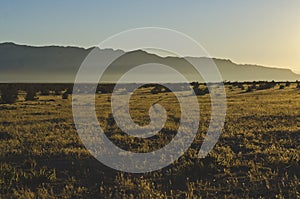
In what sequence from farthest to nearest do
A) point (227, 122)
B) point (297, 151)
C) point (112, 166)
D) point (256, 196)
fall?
point (227, 122) → point (297, 151) → point (112, 166) → point (256, 196)

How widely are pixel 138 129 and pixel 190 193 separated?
922cm

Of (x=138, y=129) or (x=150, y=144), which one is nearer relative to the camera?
(x=150, y=144)

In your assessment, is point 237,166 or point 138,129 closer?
point 237,166

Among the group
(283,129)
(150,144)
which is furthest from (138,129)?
(283,129)

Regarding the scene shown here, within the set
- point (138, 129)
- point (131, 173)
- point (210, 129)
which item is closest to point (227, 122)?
point (210, 129)

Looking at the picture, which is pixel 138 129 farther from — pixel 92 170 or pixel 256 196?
pixel 256 196

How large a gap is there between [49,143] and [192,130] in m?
6.01

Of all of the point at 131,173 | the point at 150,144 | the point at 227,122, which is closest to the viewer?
the point at 131,173

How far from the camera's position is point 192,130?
1672 cm

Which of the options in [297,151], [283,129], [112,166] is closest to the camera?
[112,166]

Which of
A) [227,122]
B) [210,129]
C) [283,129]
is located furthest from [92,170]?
[227,122]

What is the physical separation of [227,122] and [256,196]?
1119 cm

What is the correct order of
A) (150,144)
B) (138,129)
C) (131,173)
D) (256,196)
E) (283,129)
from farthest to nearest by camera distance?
(138,129), (283,129), (150,144), (131,173), (256,196)

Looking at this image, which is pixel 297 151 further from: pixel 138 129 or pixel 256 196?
pixel 138 129
